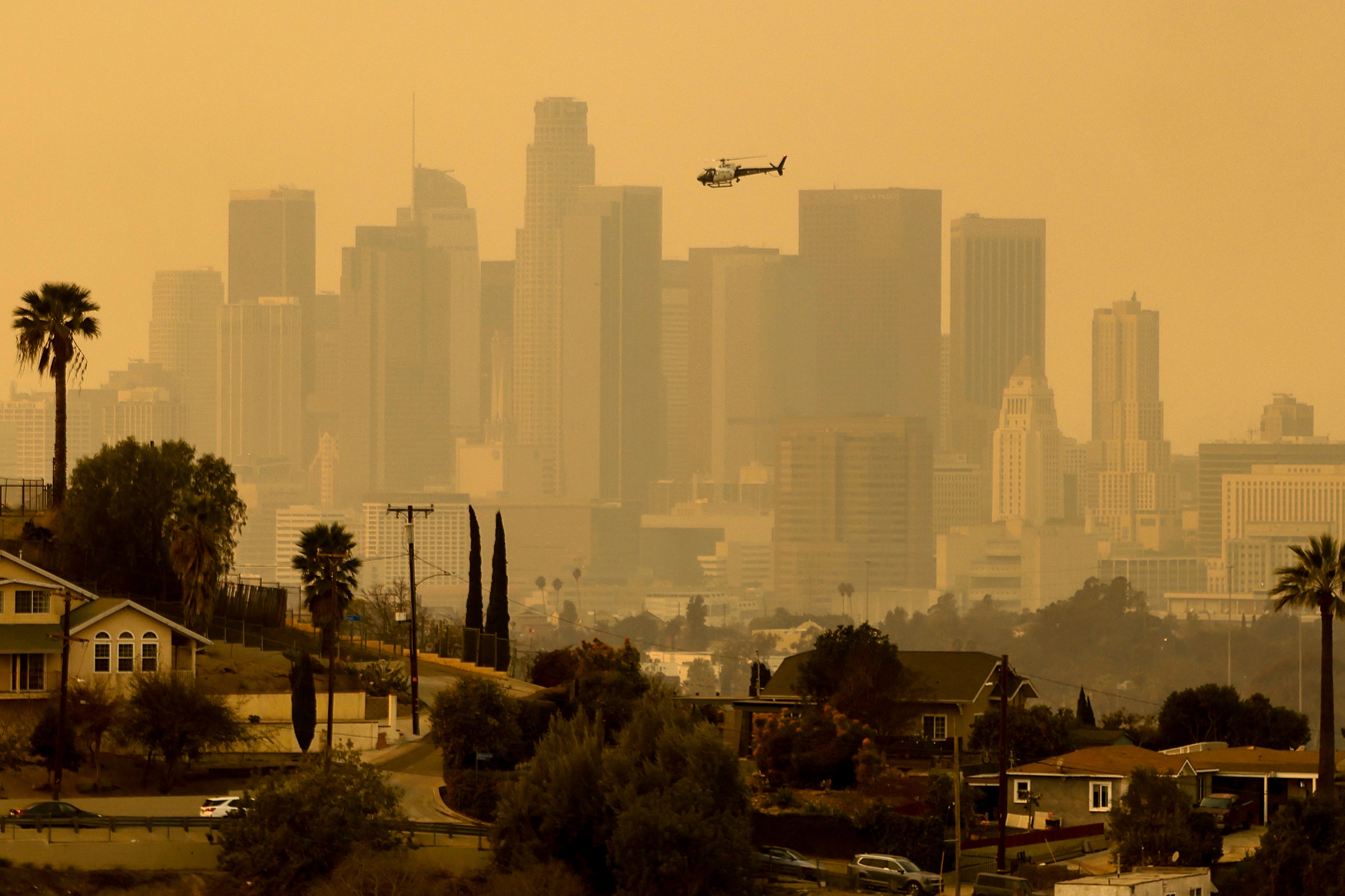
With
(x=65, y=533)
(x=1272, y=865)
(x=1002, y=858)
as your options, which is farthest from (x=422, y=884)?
(x=65, y=533)

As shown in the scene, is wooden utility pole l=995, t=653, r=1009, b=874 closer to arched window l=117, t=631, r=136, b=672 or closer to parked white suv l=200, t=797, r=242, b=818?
parked white suv l=200, t=797, r=242, b=818

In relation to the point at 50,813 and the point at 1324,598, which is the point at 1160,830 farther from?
the point at 50,813

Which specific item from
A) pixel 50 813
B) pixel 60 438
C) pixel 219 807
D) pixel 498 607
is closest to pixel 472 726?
pixel 219 807

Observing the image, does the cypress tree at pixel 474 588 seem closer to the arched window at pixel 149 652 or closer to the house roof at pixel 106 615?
the house roof at pixel 106 615

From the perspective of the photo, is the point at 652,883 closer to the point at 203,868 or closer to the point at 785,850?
the point at 785,850

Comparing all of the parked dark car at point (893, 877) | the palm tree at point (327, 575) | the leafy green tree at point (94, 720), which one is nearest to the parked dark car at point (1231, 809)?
A: the parked dark car at point (893, 877)
